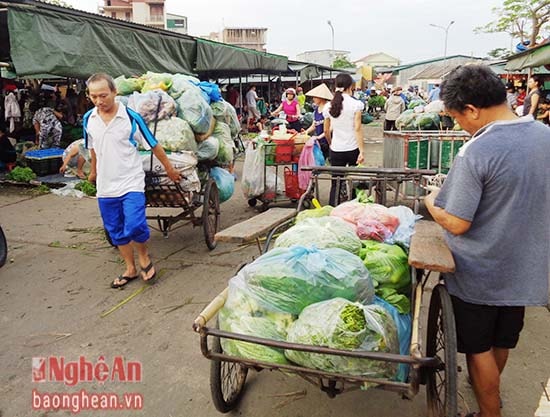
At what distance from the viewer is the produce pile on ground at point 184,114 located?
4.83 meters

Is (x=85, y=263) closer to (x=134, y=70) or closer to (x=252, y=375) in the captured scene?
(x=252, y=375)

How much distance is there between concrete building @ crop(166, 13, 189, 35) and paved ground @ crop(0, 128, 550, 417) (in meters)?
80.0

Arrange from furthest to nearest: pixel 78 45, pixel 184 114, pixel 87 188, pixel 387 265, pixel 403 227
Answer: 1. pixel 87 188
2. pixel 78 45
3. pixel 184 114
4. pixel 403 227
5. pixel 387 265

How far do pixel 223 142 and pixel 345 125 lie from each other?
5.12ft

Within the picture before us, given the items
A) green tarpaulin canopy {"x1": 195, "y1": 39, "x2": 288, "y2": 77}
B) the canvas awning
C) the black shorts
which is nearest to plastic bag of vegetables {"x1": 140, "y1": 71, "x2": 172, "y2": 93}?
the black shorts

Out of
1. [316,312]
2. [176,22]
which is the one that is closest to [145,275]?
[316,312]

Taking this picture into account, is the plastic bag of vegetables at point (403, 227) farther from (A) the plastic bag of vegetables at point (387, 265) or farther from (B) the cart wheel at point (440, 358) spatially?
(B) the cart wheel at point (440, 358)

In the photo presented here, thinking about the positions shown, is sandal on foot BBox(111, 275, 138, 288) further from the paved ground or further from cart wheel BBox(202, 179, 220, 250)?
cart wheel BBox(202, 179, 220, 250)

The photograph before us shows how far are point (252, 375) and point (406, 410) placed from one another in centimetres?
98

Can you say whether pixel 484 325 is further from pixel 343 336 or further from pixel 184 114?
pixel 184 114

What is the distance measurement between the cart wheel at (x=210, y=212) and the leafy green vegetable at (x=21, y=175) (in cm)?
484

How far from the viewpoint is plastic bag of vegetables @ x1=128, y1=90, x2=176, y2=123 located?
15.7 feet

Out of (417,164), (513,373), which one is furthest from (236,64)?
(513,373)

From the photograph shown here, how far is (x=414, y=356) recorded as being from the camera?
1.89 meters
